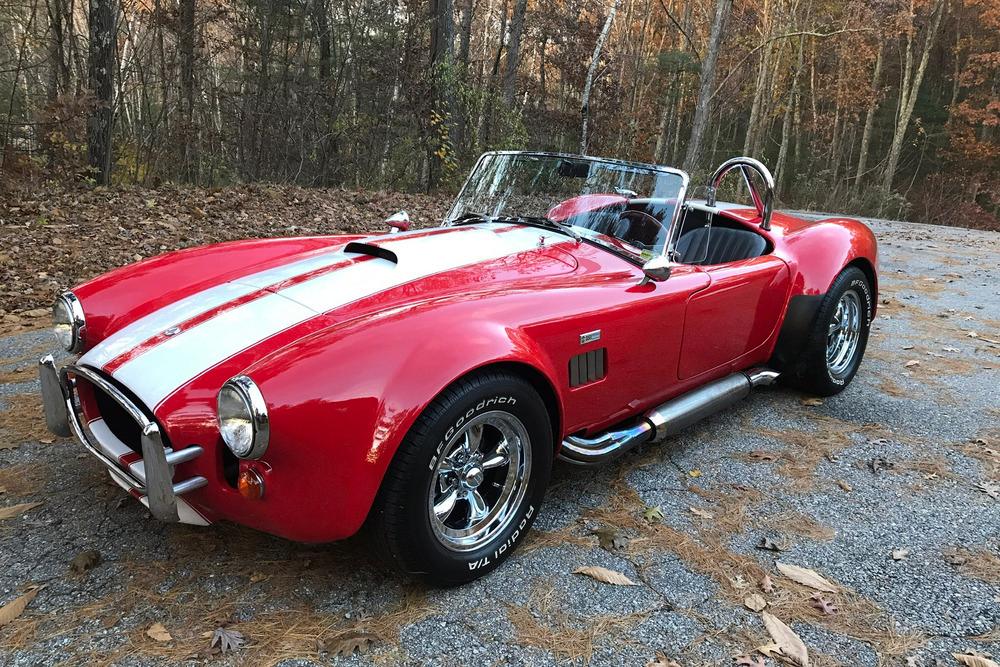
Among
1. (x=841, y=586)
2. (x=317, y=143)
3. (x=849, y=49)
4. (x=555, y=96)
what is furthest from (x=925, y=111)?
(x=841, y=586)

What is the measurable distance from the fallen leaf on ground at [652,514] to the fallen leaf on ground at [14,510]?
2352 millimetres

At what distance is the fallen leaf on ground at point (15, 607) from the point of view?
6.25 ft

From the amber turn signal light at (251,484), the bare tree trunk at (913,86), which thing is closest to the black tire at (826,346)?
the amber turn signal light at (251,484)

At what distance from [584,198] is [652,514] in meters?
1.54

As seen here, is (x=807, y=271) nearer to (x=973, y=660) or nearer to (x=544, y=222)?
(x=544, y=222)

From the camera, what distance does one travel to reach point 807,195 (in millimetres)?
22188

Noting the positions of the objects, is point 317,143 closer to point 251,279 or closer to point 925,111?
point 251,279

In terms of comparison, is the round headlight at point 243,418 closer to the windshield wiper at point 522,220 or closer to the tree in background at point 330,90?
the windshield wiper at point 522,220

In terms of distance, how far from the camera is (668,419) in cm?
286

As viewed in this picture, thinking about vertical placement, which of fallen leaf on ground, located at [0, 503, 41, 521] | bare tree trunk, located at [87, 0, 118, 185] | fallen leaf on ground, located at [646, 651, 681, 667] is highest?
bare tree trunk, located at [87, 0, 118, 185]

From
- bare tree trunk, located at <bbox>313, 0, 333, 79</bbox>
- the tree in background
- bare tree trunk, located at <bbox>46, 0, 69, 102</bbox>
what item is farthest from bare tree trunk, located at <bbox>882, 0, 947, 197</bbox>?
bare tree trunk, located at <bbox>46, 0, 69, 102</bbox>

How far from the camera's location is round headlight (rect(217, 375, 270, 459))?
171 centimetres

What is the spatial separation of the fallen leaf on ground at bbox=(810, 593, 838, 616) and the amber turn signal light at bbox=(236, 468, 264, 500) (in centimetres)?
180

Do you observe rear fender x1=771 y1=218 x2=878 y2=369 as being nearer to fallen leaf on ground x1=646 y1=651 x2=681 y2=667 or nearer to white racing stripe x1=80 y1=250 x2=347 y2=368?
fallen leaf on ground x1=646 y1=651 x2=681 y2=667
